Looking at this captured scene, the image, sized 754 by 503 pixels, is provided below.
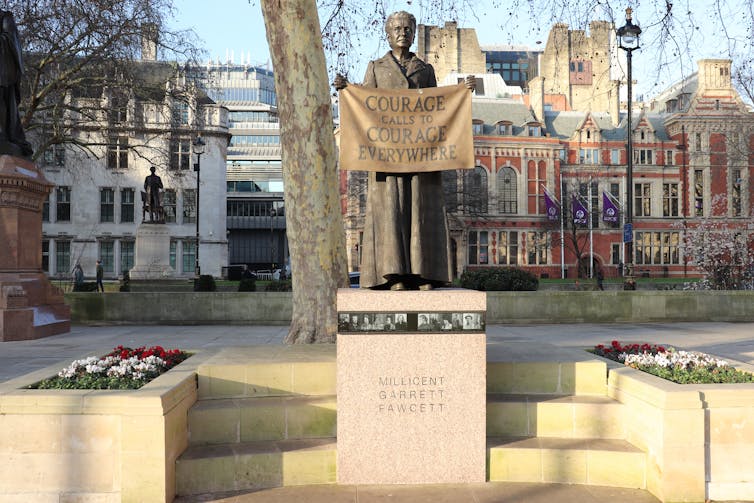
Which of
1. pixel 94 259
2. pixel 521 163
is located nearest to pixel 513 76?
pixel 521 163

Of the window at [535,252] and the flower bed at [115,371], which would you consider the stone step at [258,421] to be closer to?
the flower bed at [115,371]

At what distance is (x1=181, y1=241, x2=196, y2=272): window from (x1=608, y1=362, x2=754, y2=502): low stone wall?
48391 millimetres

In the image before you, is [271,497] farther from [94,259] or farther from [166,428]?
[94,259]

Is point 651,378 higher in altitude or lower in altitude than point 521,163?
lower

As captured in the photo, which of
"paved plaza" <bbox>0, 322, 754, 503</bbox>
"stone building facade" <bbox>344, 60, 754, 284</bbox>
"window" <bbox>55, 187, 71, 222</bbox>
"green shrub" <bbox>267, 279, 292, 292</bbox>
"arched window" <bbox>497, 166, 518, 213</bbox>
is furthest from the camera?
"arched window" <bbox>497, 166, 518, 213</bbox>

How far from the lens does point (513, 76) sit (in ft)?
334

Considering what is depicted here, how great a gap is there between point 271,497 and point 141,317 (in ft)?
41.2

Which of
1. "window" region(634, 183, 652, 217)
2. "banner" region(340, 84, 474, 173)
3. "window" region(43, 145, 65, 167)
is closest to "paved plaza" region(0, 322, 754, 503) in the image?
"banner" region(340, 84, 474, 173)

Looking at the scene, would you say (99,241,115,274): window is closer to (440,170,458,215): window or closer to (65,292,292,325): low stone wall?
(440,170,458,215): window

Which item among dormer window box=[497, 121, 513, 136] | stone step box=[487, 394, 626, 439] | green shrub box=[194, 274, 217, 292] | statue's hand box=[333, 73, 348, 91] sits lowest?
stone step box=[487, 394, 626, 439]

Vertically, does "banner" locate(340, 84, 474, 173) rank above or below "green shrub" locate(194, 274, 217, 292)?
above

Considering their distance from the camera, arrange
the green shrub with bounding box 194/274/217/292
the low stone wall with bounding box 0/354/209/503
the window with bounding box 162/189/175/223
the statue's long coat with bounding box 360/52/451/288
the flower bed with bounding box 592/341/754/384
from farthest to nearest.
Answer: the window with bounding box 162/189/175/223
the green shrub with bounding box 194/274/217/292
the statue's long coat with bounding box 360/52/451/288
the flower bed with bounding box 592/341/754/384
the low stone wall with bounding box 0/354/209/503

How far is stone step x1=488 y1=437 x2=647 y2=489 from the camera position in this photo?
16.1 feet

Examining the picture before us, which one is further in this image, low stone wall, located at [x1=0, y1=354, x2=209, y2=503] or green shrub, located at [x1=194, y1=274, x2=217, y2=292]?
green shrub, located at [x1=194, y1=274, x2=217, y2=292]
